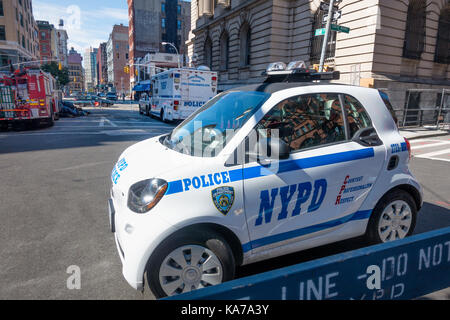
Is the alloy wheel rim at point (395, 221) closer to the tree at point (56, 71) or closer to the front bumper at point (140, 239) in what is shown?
the front bumper at point (140, 239)

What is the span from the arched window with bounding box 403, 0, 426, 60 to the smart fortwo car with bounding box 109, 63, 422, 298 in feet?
62.8

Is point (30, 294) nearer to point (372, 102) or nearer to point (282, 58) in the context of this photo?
point (372, 102)

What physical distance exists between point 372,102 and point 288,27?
23606 millimetres

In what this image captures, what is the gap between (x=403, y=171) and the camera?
146 inches

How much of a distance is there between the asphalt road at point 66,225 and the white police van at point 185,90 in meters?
10.2

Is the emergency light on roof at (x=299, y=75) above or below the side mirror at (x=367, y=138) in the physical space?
above

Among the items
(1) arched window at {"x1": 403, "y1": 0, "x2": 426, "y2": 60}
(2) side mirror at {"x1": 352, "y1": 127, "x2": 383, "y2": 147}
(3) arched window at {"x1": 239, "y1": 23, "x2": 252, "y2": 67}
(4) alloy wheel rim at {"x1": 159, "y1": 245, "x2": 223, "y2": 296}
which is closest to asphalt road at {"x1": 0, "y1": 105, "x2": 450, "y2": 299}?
(4) alloy wheel rim at {"x1": 159, "y1": 245, "x2": 223, "y2": 296}

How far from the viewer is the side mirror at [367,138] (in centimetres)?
346

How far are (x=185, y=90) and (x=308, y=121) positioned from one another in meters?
16.4

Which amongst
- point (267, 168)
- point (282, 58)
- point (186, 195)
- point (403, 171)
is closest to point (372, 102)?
point (403, 171)

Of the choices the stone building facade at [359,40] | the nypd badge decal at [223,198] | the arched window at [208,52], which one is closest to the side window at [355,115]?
the nypd badge decal at [223,198]

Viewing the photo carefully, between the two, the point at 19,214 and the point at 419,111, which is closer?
the point at 19,214

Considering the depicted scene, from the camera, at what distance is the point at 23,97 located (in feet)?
52.0

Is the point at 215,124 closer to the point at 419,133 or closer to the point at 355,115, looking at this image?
the point at 355,115
